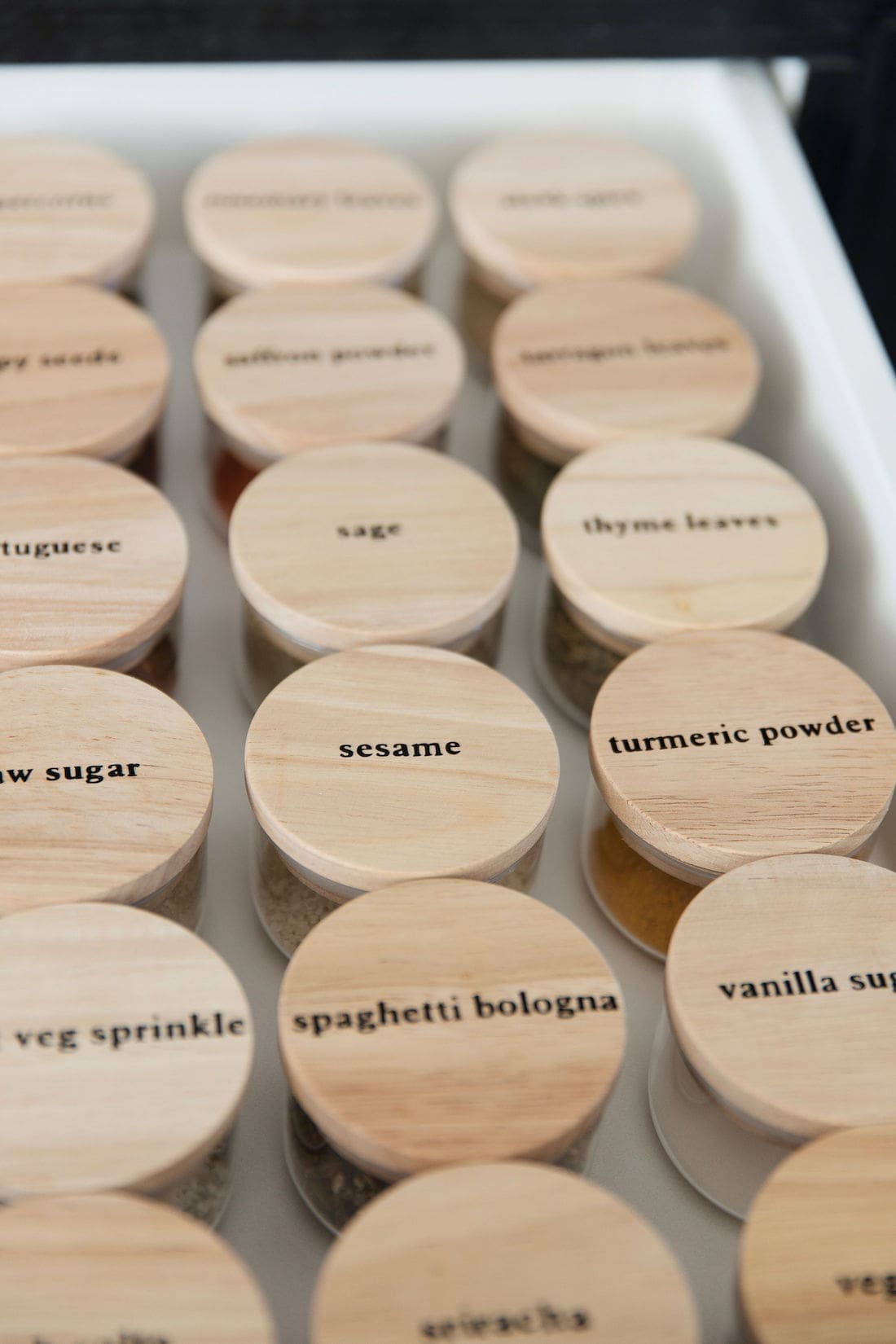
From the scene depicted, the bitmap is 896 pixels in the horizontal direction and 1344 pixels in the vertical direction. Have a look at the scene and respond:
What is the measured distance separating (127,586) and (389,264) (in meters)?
0.39

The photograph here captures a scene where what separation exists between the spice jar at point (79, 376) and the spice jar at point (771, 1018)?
1.65 ft

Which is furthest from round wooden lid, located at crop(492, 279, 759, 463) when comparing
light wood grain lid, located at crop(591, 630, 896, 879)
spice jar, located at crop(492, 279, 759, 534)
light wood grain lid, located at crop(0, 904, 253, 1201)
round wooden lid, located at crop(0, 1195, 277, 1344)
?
round wooden lid, located at crop(0, 1195, 277, 1344)

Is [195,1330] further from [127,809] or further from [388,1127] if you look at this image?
[127,809]

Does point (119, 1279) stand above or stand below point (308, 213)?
below

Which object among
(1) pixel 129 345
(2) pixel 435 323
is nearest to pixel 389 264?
(2) pixel 435 323

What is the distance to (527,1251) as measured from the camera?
0.62 metres

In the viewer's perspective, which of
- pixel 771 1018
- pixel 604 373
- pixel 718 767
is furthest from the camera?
pixel 604 373

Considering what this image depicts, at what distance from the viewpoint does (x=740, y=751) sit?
838 mm

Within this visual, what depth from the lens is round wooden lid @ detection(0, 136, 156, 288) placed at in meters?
1.09

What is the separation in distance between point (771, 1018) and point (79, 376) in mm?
622

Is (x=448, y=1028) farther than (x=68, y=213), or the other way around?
(x=68, y=213)

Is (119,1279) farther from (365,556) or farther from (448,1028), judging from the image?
(365,556)

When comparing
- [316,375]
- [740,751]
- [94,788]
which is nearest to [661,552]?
[740,751]

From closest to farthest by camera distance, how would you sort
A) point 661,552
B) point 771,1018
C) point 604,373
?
point 771,1018, point 661,552, point 604,373
